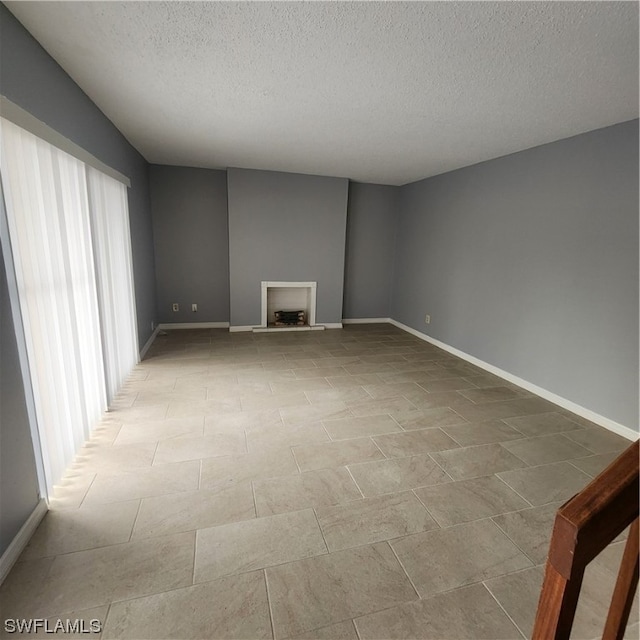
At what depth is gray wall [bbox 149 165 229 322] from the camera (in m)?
5.01

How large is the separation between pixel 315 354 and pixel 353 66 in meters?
3.17

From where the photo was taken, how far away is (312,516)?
5.94 feet

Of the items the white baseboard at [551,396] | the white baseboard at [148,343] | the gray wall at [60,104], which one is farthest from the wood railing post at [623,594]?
the white baseboard at [148,343]

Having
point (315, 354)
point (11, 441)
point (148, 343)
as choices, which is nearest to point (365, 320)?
point (315, 354)

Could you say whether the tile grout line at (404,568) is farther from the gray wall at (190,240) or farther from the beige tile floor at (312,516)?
the gray wall at (190,240)

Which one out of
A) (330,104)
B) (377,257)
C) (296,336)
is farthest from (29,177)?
(377,257)

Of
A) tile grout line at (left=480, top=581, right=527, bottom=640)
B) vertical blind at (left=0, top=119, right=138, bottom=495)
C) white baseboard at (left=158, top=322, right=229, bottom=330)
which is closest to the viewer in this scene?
tile grout line at (left=480, top=581, right=527, bottom=640)

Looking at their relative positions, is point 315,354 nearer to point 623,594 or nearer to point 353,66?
point 353,66

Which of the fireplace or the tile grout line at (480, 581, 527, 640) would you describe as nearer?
the tile grout line at (480, 581, 527, 640)

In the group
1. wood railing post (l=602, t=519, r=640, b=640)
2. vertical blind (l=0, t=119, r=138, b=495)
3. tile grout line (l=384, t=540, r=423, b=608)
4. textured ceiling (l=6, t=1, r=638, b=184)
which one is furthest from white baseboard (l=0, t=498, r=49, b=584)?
textured ceiling (l=6, t=1, r=638, b=184)

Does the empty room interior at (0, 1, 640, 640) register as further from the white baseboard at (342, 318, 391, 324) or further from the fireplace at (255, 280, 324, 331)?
the white baseboard at (342, 318, 391, 324)

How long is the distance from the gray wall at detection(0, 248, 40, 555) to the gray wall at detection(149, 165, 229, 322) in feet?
12.6

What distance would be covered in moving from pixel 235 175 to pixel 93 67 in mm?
2988

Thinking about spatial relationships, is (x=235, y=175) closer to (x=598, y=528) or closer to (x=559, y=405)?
A: (x=559, y=405)
